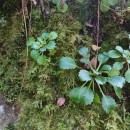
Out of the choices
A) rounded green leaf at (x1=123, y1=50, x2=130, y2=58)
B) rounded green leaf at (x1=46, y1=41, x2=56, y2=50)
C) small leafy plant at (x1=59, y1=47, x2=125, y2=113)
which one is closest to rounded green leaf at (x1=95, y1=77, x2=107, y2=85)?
small leafy plant at (x1=59, y1=47, x2=125, y2=113)

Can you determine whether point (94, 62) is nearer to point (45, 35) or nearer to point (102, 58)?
point (102, 58)

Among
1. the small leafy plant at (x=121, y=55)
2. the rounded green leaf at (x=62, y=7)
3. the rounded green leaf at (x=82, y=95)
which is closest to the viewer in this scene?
the rounded green leaf at (x=82, y=95)

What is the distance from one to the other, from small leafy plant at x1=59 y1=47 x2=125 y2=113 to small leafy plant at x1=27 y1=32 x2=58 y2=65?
0.12 meters

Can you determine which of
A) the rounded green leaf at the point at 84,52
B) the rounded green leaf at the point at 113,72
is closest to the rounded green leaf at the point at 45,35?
the rounded green leaf at the point at 84,52

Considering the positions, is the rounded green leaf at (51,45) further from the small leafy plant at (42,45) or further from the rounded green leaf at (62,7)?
the rounded green leaf at (62,7)

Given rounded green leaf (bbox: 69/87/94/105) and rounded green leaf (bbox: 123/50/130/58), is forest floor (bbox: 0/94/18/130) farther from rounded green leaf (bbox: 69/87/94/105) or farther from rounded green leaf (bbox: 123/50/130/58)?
rounded green leaf (bbox: 123/50/130/58)

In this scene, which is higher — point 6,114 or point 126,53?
point 126,53

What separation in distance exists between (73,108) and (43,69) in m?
0.32

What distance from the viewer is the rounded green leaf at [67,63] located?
1.70 meters

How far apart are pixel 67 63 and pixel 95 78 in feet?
0.66

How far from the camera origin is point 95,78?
5.46ft

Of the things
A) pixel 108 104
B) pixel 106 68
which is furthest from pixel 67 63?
pixel 108 104

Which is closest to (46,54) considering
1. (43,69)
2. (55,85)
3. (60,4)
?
(43,69)

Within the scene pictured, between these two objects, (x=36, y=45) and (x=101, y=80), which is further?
(x=36, y=45)
